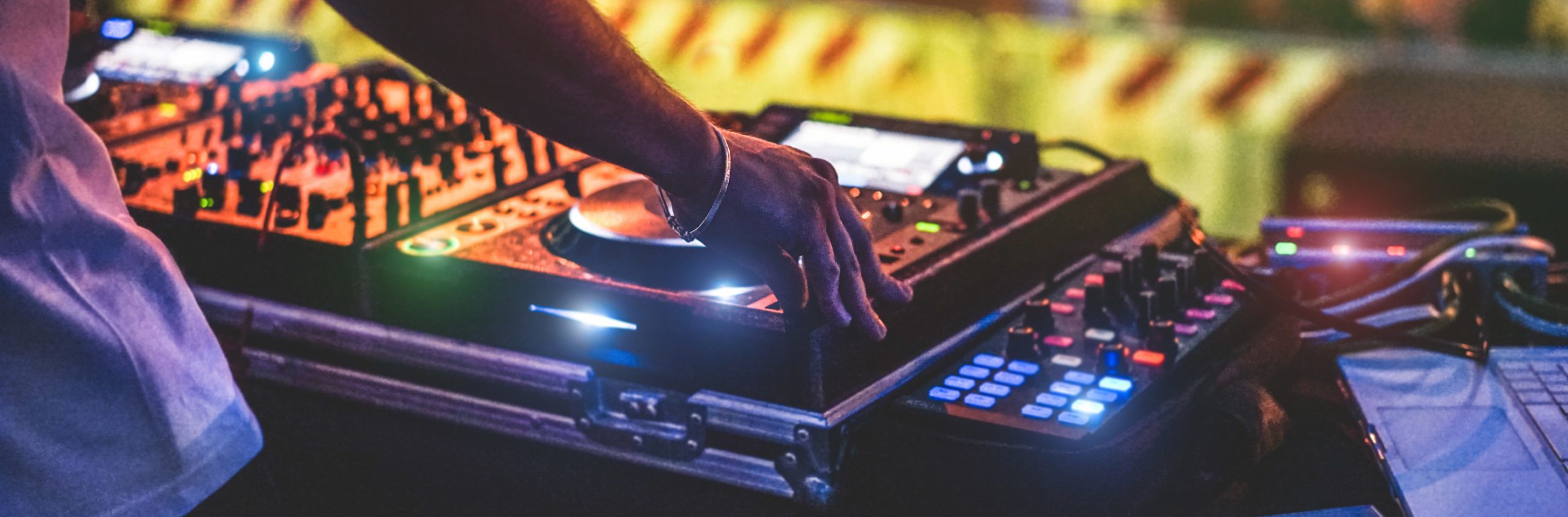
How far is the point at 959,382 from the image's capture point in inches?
37.8

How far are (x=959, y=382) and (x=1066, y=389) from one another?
0.26 ft

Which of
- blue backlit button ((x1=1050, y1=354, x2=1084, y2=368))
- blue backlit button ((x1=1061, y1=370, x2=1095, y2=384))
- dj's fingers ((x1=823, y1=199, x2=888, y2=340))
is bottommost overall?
blue backlit button ((x1=1050, y1=354, x2=1084, y2=368))

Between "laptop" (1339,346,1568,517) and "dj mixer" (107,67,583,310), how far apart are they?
0.86m

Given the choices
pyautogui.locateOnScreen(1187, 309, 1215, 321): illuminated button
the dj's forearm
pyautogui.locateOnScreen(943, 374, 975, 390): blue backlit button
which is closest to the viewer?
the dj's forearm

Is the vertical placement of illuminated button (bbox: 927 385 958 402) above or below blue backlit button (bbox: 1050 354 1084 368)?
below

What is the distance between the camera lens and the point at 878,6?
4.00 m

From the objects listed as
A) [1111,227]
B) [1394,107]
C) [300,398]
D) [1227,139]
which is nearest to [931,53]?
[1227,139]

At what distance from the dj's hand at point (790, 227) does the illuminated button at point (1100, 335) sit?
0.68ft

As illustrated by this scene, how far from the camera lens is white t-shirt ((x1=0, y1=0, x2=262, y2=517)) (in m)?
0.88

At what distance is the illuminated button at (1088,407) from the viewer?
0.89m

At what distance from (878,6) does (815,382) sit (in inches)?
127

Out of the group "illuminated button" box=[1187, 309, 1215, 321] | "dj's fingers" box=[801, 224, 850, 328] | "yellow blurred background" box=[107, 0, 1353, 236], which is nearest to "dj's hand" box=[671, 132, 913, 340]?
"dj's fingers" box=[801, 224, 850, 328]

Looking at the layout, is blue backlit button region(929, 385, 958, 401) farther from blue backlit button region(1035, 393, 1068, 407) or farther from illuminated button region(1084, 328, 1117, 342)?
illuminated button region(1084, 328, 1117, 342)

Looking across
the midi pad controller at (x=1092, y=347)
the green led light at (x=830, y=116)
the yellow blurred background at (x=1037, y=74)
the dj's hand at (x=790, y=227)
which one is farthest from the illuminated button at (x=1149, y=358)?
the yellow blurred background at (x=1037, y=74)
